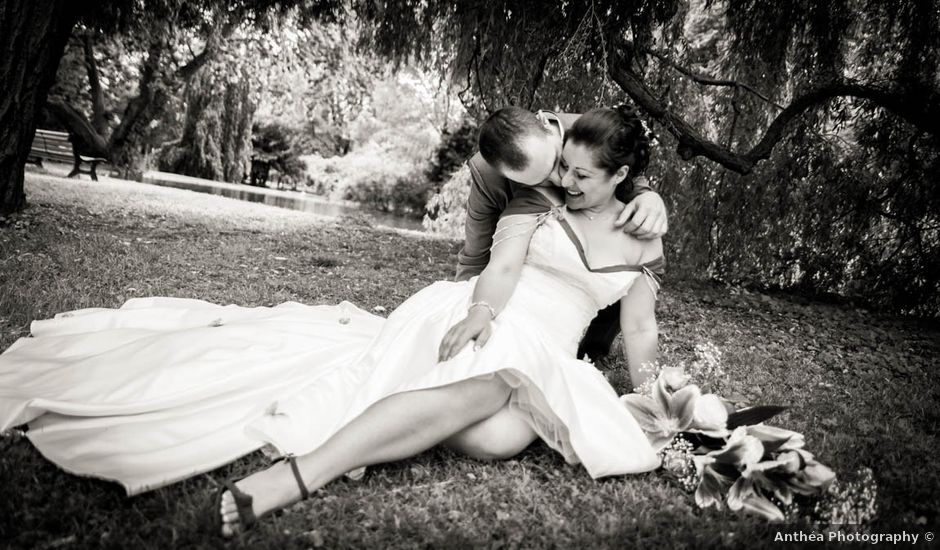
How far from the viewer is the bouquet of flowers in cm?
212

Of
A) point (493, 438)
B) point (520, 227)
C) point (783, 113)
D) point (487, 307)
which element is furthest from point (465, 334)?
point (783, 113)

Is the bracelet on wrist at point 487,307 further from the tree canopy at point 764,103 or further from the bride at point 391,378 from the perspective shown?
the tree canopy at point 764,103

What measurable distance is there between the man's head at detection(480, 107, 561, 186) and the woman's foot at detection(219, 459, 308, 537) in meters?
1.41

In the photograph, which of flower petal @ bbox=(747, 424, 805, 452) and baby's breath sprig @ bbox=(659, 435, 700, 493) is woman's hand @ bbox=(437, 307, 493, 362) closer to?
baby's breath sprig @ bbox=(659, 435, 700, 493)

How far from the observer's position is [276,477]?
1970mm

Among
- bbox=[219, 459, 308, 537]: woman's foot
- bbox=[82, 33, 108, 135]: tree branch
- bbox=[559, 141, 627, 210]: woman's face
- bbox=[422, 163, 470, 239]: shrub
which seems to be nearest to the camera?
bbox=[219, 459, 308, 537]: woman's foot

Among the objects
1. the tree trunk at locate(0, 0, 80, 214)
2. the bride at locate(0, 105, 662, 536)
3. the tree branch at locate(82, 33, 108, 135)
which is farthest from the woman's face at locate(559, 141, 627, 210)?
the tree branch at locate(82, 33, 108, 135)

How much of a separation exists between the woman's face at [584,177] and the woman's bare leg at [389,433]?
37.1 inches

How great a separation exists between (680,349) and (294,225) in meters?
6.65

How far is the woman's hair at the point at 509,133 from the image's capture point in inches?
96.8

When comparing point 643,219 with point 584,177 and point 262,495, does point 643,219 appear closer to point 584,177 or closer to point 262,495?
point 584,177

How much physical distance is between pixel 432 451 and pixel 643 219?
137cm

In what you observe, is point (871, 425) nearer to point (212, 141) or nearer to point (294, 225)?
point (294, 225)

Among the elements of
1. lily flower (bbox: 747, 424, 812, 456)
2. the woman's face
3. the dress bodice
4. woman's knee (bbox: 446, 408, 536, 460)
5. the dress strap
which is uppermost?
the woman's face
